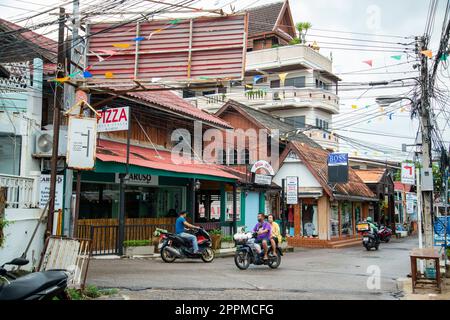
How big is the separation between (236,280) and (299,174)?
1686cm

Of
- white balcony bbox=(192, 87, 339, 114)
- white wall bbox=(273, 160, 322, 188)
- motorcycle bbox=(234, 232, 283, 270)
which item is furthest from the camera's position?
white balcony bbox=(192, 87, 339, 114)

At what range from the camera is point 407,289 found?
1134 cm

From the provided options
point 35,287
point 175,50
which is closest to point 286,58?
point 175,50

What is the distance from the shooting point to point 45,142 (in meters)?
14.7

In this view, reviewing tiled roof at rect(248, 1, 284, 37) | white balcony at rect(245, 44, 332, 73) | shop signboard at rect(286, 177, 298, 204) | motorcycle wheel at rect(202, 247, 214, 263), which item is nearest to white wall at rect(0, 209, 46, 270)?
motorcycle wheel at rect(202, 247, 214, 263)

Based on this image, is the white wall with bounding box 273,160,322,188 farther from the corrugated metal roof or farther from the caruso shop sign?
the corrugated metal roof

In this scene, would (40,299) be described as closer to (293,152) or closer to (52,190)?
(52,190)

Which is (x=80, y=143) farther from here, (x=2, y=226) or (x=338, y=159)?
(x=338, y=159)

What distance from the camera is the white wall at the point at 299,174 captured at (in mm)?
27719

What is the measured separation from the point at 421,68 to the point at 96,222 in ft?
38.2

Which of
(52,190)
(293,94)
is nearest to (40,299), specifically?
(52,190)

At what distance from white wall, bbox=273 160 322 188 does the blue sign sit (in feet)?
5.37

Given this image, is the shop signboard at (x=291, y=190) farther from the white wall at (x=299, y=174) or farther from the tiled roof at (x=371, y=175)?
the tiled roof at (x=371, y=175)

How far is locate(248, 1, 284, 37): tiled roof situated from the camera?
3822cm
